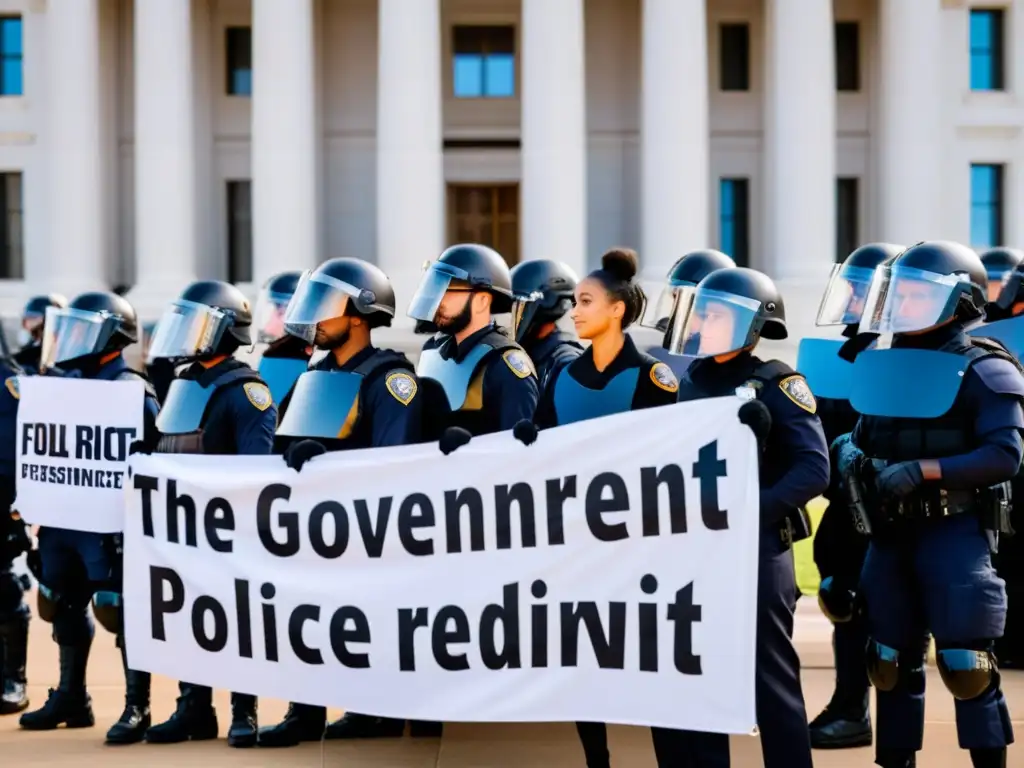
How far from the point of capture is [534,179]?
107 feet

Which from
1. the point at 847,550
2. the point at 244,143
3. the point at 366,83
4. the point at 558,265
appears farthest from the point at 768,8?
the point at 847,550

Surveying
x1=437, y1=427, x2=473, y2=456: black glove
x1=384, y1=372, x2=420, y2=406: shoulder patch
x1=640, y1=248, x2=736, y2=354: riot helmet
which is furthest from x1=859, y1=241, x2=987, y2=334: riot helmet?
x1=384, y1=372, x2=420, y2=406: shoulder patch

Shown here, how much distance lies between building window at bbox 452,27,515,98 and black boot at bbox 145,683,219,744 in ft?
103

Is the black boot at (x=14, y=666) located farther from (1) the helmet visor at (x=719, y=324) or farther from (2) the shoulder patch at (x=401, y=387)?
(1) the helmet visor at (x=719, y=324)

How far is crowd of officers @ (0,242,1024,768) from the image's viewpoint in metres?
5.60

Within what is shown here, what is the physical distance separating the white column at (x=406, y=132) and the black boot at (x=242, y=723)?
25157 millimetres

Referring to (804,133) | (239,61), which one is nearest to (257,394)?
(804,133)

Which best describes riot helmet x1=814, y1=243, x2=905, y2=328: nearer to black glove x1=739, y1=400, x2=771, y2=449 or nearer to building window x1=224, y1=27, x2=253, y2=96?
black glove x1=739, y1=400, x2=771, y2=449

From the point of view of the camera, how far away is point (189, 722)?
7211 millimetres

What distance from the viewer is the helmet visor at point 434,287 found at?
692 cm

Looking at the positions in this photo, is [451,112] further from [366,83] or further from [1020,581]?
[1020,581]

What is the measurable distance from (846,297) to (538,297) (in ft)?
6.15

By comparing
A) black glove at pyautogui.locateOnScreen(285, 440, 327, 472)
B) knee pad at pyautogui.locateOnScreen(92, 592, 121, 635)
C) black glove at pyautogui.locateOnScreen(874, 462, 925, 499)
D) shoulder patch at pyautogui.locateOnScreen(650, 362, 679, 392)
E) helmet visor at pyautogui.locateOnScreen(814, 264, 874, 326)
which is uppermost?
helmet visor at pyautogui.locateOnScreen(814, 264, 874, 326)

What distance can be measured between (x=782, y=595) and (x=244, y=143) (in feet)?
109
